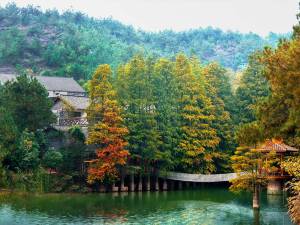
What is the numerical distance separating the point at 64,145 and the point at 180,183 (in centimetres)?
1000

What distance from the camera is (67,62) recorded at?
4031 inches

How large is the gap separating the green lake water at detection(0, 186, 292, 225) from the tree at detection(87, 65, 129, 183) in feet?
6.73

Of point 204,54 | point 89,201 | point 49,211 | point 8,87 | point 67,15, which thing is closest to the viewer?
point 49,211

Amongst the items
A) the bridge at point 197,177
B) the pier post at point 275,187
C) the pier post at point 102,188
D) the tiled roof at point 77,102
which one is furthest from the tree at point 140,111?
the pier post at point 275,187

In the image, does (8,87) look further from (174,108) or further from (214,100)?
(214,100)

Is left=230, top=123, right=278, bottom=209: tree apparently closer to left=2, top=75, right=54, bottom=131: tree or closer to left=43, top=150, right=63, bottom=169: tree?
left=43, top=150, right=63, bottom=169: tree

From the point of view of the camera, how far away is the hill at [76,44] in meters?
104

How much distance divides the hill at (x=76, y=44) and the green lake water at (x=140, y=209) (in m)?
39.3

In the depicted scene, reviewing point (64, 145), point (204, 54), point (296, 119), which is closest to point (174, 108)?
point (64, 145)

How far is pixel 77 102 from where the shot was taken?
56375 millimetres

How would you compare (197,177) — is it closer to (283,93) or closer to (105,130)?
(105,130)

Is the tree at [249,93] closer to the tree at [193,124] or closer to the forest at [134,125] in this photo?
the forest at [134,125]

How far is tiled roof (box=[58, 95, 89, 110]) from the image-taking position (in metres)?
55.3

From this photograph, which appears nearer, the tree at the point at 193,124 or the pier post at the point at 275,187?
the pier post at the point at 275,187
